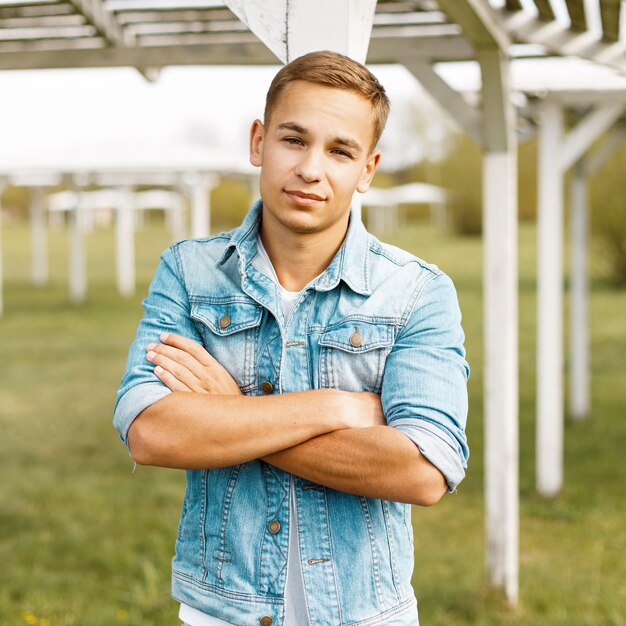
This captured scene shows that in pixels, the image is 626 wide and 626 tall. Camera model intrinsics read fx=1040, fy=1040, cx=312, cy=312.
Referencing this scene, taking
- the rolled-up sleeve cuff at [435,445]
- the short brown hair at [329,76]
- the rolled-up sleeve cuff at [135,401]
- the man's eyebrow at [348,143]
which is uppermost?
the short brown hair at [329,76]

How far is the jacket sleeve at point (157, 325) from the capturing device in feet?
6.72

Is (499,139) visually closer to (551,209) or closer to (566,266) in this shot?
(551,209)

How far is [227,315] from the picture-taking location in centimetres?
205

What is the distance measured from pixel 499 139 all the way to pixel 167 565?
270 centimetres

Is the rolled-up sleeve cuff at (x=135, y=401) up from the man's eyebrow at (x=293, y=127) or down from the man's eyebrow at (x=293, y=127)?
down

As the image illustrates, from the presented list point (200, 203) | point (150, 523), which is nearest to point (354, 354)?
point (150, 523)

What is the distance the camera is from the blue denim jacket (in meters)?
1.96

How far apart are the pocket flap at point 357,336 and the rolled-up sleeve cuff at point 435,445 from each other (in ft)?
0.51

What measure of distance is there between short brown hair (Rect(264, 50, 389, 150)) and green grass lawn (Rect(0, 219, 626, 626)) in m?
3.22

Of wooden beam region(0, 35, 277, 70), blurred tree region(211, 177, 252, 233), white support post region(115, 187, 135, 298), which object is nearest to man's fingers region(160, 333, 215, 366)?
wooden beam region(0, 35, 277, 70)

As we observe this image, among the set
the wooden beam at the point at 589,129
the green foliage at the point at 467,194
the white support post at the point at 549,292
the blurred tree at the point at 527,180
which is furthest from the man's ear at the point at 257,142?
the blurred tree at the point at 527,180

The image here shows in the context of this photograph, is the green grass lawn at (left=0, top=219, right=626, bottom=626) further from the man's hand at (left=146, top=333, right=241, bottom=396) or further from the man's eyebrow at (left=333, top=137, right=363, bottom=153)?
the man's eyebrow at (left=333, top=137, right=363, bottom=153)

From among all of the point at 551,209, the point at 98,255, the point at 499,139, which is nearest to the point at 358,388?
the point at 499,139

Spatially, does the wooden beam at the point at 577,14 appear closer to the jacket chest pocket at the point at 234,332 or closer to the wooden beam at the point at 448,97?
the wooden beam at the point at 448,97
